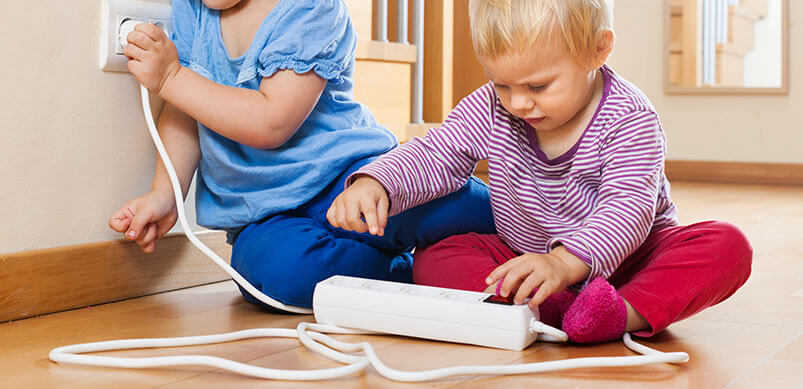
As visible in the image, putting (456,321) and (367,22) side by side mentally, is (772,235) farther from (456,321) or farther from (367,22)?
(456,321)

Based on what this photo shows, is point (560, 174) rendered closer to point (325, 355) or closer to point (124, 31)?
point (325, 355)

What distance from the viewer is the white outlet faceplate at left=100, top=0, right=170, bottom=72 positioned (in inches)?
38.0

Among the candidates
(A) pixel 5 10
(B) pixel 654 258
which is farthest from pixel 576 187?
(A) pixel 5 10

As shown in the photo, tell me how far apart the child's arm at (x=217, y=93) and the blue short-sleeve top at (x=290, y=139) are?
1.1 inches

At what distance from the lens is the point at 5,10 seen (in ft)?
2.84

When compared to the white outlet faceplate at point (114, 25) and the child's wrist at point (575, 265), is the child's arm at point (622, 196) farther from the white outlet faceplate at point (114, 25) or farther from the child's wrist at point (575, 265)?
the white outlet faceplate at point (114, 25)

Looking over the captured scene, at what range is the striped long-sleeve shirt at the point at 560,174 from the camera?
32.0 inches

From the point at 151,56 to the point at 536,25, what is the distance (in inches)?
16.7

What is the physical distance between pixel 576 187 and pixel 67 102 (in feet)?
1.82

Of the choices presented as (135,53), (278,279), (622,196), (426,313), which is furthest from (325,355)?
(135,53)

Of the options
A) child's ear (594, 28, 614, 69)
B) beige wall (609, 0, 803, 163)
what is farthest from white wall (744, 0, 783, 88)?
child's ear (594, 28, 614, 69)

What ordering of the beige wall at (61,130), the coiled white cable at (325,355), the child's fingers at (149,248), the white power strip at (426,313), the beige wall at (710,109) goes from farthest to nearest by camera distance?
the beige wall at (710,109) < the child's fingers at (149,248) < the beige wall at (61,130) < the white power strip at (426,313) < the coiled white cable at (325,355)

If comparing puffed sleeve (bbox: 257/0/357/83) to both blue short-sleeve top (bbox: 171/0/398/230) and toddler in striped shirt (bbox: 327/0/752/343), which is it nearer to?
blue short-sleeve top (bbox: 171/0/398/230)

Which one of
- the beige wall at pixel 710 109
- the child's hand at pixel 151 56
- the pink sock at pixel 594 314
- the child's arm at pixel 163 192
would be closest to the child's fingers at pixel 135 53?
the child's hand at pixel 151 56
